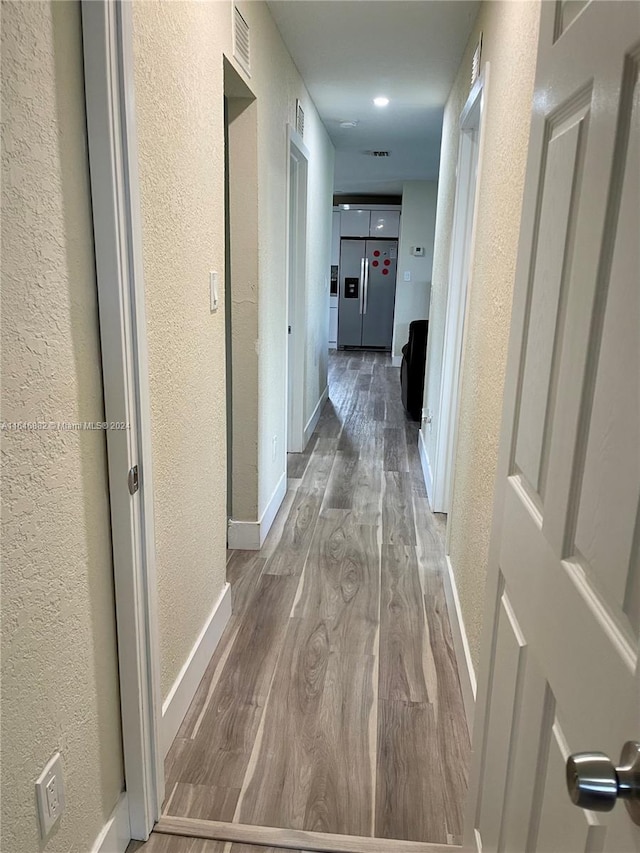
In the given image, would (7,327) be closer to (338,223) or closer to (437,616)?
(437,616)

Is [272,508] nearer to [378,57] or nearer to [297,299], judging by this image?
[297,299]

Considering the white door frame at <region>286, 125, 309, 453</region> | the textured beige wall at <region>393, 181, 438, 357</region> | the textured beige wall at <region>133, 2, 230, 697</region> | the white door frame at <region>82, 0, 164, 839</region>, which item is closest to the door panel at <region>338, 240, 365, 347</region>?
the textured beige wall at <region>393, 181, 438, 357</region>

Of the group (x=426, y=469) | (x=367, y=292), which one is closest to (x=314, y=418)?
(x=426, y=469)

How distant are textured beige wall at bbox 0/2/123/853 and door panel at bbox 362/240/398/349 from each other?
8.73 meters

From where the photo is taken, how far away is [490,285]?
2059mm

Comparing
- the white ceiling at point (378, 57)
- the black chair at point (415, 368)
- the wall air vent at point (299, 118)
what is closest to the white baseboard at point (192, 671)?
the white ceiling at point (378, 57)

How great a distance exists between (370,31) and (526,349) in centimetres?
254

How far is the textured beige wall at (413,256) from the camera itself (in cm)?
819

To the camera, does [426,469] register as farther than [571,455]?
Yes

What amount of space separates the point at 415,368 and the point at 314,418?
107 cm

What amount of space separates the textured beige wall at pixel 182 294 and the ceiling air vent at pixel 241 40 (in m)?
0.28

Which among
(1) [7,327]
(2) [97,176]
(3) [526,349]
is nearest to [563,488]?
(3) [526,349]

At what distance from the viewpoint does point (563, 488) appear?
0.84m

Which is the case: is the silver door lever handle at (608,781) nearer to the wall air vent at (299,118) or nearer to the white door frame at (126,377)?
the white door frame at (126,377)
